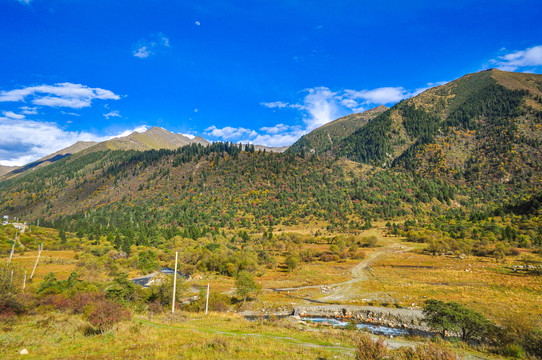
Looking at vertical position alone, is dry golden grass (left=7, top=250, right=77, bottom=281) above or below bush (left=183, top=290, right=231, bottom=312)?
below

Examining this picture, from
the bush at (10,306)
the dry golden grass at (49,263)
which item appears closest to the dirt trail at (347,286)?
the bush at (10,306)

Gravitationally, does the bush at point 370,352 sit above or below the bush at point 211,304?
above

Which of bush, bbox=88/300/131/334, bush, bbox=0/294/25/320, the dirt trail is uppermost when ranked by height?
bush, bbox=88/300/131/334

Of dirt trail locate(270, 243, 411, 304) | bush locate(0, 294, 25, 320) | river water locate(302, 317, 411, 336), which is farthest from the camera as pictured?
dirt trail locate(270, 243, 411, 304)

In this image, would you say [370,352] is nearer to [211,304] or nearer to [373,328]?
[373,328]

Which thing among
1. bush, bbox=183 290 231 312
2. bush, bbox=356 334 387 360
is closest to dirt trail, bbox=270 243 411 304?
bush, bbox=183 290 231 312

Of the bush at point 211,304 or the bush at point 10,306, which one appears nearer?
the bush at point 10,306

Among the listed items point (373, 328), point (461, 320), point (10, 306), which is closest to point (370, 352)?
point (461, 320)

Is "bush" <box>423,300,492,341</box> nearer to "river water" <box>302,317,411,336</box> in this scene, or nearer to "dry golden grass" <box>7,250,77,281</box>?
"river water" <box>302,317,411,336</box>

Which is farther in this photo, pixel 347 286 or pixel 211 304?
pixel 347 286

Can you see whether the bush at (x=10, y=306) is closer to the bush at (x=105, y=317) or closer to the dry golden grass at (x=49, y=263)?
the bush at (x=105, y=317)

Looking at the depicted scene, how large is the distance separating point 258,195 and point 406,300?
5328 inches

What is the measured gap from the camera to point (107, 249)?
318ft

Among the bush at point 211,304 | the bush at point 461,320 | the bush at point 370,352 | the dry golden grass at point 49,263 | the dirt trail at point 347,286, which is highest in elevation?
the bush at point 370,352
